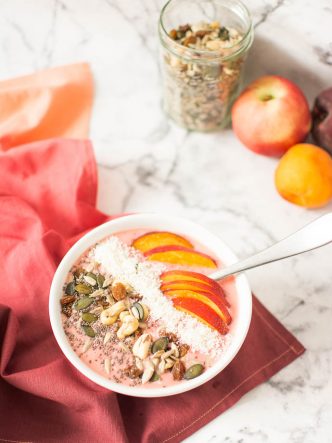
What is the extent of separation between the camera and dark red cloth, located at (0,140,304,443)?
918 millimetres

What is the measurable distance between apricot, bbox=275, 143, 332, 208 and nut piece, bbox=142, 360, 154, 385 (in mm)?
417

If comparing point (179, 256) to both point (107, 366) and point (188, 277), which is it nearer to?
point (188, 277)

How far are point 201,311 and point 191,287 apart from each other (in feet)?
0.13

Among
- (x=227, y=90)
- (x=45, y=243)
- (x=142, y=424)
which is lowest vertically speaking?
(x=142, y=424)

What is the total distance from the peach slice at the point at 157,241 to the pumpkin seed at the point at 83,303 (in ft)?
0.40

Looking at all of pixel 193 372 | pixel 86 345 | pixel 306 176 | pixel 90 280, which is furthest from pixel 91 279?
pixel 306 176

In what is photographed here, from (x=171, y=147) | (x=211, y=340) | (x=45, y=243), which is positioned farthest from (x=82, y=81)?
(x=211, y=340)

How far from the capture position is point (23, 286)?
1.02 m

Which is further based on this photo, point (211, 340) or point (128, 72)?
point (128, 72)

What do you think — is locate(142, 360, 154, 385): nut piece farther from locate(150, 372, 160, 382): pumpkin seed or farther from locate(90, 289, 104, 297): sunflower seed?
locate(90, 289, 104, 297): sunflower seed

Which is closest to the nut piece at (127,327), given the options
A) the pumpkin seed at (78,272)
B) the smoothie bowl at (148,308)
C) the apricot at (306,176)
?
the smoothie bowl at (148,308)

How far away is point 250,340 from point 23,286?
37cm

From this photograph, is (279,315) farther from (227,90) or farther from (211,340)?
(227,90)

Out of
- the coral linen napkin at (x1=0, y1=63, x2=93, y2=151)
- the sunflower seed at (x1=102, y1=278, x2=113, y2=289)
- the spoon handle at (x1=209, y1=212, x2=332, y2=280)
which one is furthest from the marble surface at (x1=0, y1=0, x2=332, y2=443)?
the sunflower seed at (x1=102, y1=278, x2=113, y2=289)
